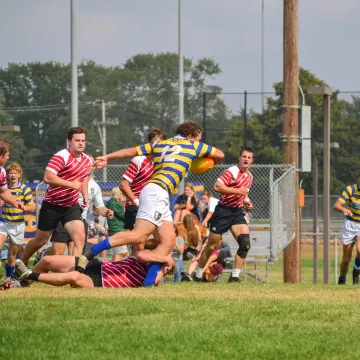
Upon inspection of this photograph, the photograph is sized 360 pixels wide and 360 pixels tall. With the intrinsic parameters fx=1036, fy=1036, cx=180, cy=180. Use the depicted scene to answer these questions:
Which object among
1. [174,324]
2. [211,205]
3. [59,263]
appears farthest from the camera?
[211,205]

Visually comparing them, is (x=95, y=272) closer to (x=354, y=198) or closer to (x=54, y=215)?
(x=54, y=215)

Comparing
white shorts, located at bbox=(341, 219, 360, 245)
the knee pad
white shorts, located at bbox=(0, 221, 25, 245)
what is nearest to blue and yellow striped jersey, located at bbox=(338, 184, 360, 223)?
white shorts, located at bbox=(341, 219, 360, 245)

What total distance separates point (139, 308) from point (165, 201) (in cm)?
250

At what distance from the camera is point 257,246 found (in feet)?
72.0

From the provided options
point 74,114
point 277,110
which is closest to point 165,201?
point 74,114

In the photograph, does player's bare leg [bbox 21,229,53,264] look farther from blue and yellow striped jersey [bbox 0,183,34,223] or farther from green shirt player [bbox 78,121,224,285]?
blue and yellow striped jersey [bbox 0,183,34,223]

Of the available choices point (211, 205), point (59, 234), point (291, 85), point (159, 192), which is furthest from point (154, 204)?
point (211, 205)

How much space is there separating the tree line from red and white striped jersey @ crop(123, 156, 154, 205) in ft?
105

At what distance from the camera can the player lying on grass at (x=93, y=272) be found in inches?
450

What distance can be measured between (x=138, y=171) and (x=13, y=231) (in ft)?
8.09

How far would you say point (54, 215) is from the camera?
13.6 metres

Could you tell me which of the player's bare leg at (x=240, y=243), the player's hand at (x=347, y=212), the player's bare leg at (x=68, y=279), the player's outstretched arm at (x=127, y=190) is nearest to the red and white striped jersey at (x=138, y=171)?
the player's outstretched arm at (x=127, y=190)

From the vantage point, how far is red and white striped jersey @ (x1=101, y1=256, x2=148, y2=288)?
12.0 meters

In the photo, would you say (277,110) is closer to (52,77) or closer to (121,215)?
(52,77)
